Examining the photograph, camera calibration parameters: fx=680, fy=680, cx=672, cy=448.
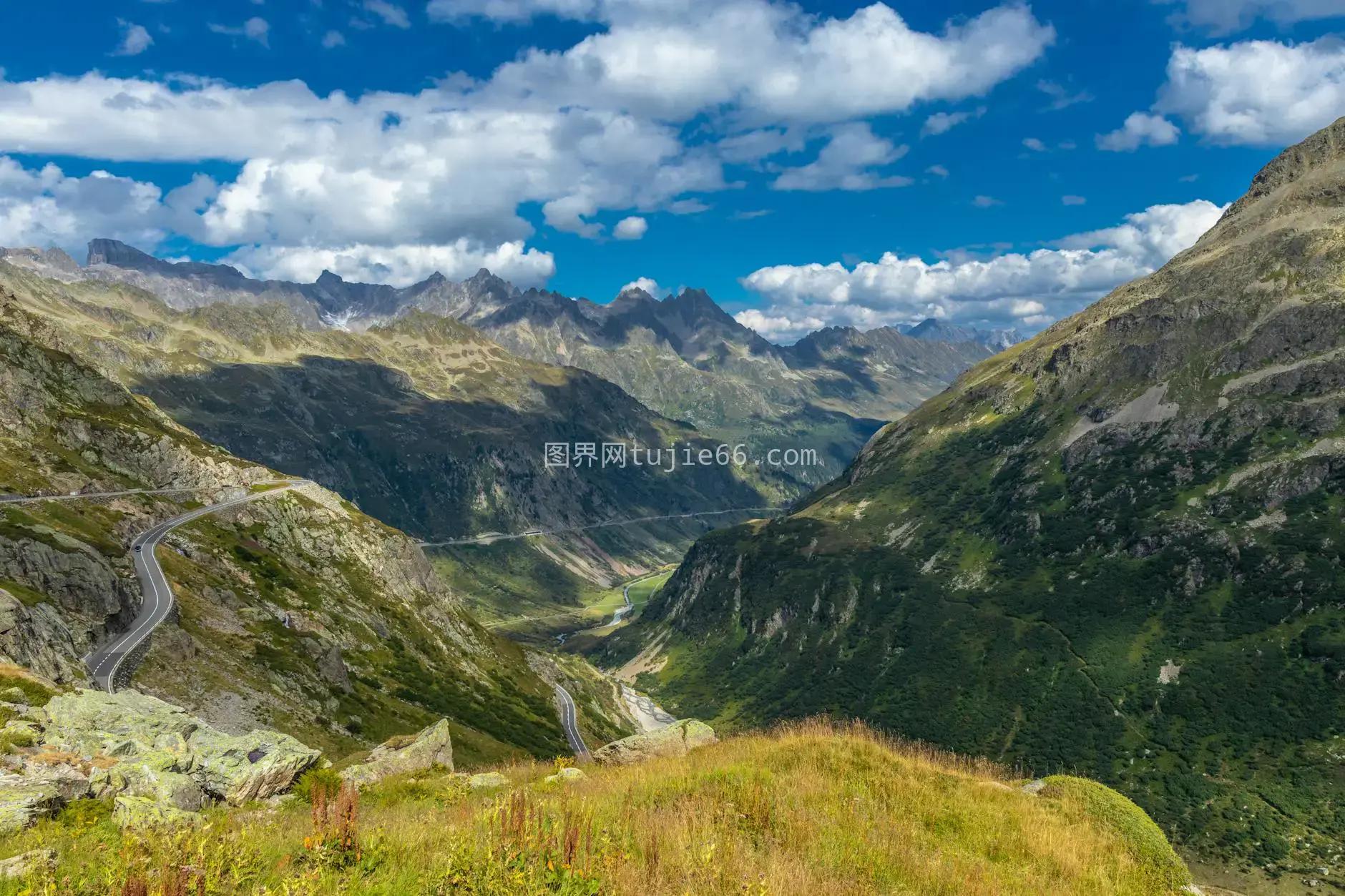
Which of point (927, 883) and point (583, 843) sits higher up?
point (583, 843)

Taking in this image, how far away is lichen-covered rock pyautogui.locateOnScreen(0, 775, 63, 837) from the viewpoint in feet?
42.7

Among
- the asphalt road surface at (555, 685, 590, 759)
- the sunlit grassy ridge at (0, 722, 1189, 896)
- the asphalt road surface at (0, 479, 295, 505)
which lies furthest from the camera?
the asphalt road surface at (555, 685, 590, 759)

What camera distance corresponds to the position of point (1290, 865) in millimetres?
131000

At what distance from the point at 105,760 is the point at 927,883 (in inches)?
803

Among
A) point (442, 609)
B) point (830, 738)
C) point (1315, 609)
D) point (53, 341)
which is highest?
point (53, 341)

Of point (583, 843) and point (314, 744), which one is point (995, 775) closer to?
point (583, 843)

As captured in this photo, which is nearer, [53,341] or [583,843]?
[583,843]

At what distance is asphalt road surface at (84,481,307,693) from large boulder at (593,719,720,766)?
44.2m

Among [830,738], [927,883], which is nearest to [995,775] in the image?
[830,738]

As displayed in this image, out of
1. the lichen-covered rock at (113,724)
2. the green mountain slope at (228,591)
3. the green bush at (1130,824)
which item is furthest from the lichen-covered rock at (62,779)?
the green mountain slope at (228,591)

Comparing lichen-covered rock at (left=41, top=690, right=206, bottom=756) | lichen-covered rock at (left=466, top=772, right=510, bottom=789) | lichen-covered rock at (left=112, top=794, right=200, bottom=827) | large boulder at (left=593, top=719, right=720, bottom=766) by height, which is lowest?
large boulder at (left=593, top=719, right=720, bottom=766)

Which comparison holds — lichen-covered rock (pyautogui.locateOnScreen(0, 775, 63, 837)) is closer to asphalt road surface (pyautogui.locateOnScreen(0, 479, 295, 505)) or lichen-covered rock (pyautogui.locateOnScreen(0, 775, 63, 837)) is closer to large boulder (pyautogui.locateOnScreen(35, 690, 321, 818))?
large boulder (pyautogui.locateOnScreen(35, 690, 321, 818))

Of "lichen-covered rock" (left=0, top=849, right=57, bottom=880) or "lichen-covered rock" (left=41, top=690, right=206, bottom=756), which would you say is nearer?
"lichen-covered rock" (left=0, top=849, right=57, bottom=880)

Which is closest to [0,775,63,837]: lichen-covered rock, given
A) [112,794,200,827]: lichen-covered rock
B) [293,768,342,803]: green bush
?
[112,794,200,827]: lichen-covered rock
